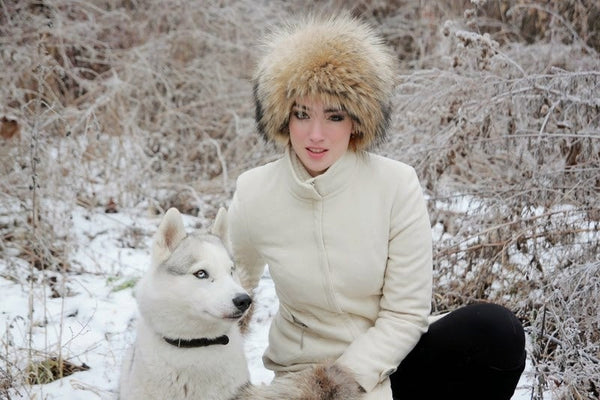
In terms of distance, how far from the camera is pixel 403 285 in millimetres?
2238

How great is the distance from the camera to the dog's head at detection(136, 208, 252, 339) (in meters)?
2.10

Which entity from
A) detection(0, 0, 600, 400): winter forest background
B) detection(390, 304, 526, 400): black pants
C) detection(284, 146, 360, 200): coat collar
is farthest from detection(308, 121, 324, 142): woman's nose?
detection(0, 0, 600, 400): winter forest background

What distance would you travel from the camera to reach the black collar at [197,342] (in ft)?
7.00

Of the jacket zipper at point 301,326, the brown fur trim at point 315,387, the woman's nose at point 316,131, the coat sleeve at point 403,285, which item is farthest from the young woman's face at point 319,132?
the brown fur trim at point 315,387

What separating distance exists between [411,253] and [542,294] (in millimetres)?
1179

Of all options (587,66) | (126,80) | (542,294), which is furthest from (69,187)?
(587,66)

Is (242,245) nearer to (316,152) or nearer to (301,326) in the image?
Result: (301,326)

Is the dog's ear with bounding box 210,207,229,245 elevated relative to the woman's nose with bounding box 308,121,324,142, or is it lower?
lower

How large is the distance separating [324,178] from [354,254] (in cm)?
30

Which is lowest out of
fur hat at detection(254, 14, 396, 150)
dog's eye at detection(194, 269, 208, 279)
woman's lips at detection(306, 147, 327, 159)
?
dog's eye at detection(194, 269, 208, 279)

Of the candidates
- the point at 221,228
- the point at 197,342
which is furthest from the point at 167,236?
the point at 197,342

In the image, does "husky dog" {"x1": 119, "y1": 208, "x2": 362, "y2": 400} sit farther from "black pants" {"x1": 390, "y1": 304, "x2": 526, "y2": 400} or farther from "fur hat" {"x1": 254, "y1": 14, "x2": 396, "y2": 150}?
"fur hat" {"x1": 254, "y1": 14, "x2": 396, "y2": 150}

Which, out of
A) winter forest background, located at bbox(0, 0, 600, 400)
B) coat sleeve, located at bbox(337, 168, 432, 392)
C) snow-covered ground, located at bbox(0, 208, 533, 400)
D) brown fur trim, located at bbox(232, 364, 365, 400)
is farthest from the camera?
winter forest background, located at bbox(0, 0, 600, 400)

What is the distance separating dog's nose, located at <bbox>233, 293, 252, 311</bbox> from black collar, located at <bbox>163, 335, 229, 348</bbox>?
17cm
